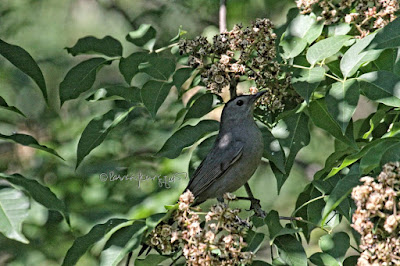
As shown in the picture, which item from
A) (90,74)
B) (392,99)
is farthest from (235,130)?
(392,99)

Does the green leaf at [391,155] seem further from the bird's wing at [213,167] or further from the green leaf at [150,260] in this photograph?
the bird's wing at [213,167]

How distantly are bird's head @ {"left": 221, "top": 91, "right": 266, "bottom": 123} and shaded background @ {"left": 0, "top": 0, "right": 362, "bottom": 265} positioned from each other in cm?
37

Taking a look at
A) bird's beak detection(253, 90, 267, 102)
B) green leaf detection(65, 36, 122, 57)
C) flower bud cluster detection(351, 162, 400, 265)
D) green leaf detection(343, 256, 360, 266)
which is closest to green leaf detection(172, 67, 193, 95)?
bird's beak detection(253, 90, 267, 102)

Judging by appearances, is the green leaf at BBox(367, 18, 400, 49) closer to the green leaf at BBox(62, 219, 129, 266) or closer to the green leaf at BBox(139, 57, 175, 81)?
the green leaf at BBox(139, 57, 175, 81)

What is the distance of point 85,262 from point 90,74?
2190mm

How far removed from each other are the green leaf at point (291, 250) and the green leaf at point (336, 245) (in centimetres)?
16

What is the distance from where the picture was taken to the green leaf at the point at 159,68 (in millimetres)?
3658

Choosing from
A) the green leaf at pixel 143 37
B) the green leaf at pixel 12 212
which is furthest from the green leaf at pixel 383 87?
the green leaf at pixel 12 212

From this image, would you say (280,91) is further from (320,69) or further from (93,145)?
(93,145)

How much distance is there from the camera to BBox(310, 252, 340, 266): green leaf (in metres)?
2.97

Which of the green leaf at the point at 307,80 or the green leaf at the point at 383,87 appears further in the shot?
the green leaf at the point at 307,80

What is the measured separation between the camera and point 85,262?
5.48m

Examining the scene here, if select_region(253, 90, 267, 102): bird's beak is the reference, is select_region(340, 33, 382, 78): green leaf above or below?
above

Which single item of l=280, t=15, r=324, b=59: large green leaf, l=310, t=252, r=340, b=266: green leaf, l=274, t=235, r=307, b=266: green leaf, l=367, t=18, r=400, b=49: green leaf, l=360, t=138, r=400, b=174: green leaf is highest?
l=367, t=18, r=400, b=49: green leaf
